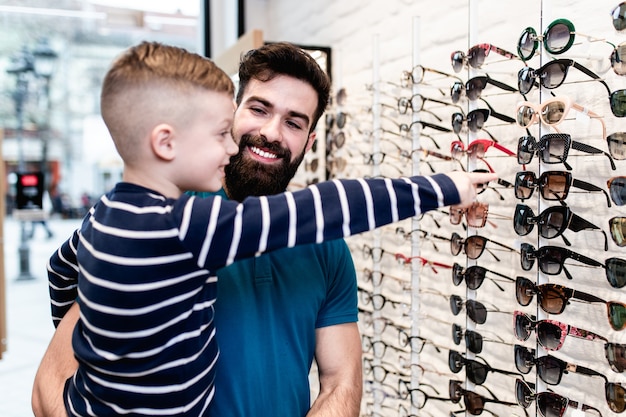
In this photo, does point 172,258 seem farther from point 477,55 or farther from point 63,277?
point 477,55

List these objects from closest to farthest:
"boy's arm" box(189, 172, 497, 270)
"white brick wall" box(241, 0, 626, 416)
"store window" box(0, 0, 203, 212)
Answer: "boy's arm" box(189, 172, 497, 270) → "white brick wall" box(241, 0, 626, 416) → "store window" box(0, 0, 203, 212)

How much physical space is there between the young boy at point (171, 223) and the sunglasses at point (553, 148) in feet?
1.80

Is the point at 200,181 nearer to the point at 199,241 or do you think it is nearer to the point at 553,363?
the point at 199,241

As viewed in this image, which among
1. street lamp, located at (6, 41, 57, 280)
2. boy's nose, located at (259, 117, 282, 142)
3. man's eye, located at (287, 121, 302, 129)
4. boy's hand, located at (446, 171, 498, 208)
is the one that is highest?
street lamp, located at (6, 41, 57, 280)

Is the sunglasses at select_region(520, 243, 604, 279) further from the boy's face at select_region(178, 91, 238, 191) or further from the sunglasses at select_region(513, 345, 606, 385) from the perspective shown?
the boy's face at select_region(178, 91, 238, 191)

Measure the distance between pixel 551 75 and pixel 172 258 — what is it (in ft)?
3.40

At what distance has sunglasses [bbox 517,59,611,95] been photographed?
1.28 metres

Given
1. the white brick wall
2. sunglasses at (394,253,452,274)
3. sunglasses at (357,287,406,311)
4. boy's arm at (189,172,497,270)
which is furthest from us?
sunglasses at (357,287,406,311)

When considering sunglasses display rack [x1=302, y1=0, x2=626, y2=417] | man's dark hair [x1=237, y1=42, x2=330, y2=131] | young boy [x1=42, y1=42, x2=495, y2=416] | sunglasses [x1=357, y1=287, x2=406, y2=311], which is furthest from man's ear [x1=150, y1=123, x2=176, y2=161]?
sunglasses [x1=357, y1=287, x2=406, y2=311]

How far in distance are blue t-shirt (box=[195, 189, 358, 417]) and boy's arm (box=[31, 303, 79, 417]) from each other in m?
0.29

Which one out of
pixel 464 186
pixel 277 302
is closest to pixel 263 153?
pixel 277 302

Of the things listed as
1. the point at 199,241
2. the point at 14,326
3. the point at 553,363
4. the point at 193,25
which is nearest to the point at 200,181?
the point at 199,241

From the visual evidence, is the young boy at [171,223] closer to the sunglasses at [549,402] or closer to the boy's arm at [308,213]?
the boy's arm at [308,213]

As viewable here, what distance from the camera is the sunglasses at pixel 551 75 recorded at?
4.21 ft
